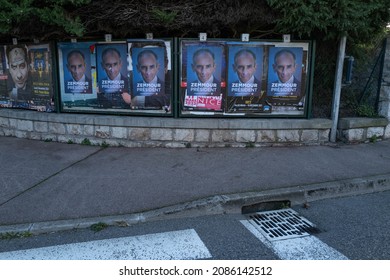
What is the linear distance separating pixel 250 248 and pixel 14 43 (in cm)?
661

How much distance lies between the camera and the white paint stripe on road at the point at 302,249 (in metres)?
3.05

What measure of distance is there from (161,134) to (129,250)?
332 cm

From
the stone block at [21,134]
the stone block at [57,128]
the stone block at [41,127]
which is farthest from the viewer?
the stone block at [21,134]

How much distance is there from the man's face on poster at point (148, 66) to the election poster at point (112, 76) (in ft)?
1.09

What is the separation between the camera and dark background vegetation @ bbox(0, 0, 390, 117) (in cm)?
541

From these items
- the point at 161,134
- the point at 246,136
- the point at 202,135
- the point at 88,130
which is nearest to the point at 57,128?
the point at 88,130

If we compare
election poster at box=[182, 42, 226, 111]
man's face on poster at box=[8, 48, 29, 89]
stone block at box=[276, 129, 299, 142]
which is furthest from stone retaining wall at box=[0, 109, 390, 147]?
man's face on poster at box=[8, 48, 29, 89]

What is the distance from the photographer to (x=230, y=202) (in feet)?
13.2

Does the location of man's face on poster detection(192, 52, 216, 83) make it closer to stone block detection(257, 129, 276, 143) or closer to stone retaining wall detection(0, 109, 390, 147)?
stone retaining wall detection(0, 109, 390, 147)

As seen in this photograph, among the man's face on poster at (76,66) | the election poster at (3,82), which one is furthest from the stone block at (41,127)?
the man's face on poster at (76,66)

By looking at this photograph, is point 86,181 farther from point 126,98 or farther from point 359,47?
point 359,47

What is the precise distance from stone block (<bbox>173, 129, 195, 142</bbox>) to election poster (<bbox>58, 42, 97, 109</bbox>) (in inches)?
73.6

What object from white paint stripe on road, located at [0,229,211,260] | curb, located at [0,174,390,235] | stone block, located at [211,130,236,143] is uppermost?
stone block, located at [211,130,236,143]

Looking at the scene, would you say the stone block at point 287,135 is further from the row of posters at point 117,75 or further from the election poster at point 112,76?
the election poster at point 112,76
